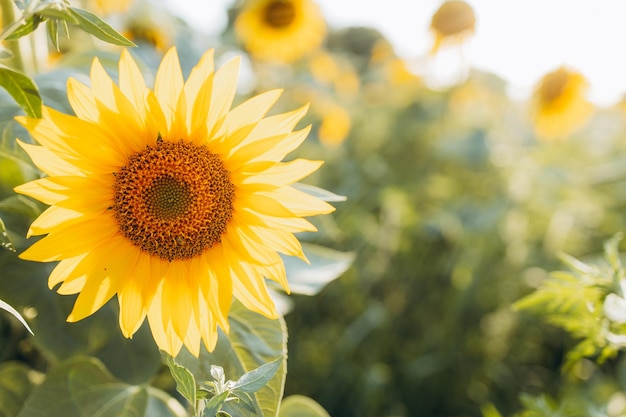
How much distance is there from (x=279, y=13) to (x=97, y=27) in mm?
2203

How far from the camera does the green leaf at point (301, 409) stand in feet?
2.50

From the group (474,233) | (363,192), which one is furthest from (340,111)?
(474,233)

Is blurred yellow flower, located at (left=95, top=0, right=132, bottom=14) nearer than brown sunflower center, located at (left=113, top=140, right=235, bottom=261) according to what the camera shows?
No

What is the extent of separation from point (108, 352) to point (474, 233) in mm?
1409

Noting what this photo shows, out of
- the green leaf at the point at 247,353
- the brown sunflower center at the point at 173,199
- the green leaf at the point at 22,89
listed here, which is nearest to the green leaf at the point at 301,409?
the green leaf at the point at 247,353

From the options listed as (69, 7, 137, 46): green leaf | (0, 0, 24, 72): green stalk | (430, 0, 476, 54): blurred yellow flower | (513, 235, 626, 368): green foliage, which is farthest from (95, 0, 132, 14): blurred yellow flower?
(430, 0, 476, 54): blurred yellow flower

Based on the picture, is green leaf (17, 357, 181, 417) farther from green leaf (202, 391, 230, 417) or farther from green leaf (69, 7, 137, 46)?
green leaf (69, 7, 137, 46)

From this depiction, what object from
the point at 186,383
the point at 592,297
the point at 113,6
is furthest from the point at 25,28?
the point at 113,6

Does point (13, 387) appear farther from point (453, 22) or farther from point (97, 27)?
point (453, 22)

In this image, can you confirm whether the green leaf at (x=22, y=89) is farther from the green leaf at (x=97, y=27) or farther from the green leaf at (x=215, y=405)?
the green leaf at (x=215, y=405)

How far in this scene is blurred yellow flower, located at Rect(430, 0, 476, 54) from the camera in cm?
279

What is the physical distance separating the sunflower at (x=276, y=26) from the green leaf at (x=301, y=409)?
6.75 feet

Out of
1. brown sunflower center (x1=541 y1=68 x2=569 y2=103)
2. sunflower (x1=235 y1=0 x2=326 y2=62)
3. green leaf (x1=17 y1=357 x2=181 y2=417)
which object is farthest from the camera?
brown sunflower center (x1=541 y1=68 x2=569 y2=103)

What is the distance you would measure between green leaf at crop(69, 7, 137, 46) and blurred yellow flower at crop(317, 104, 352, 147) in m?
2.13
